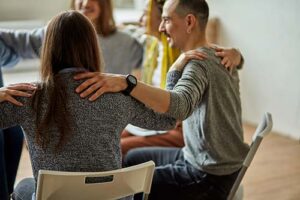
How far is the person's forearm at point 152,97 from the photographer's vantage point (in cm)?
125

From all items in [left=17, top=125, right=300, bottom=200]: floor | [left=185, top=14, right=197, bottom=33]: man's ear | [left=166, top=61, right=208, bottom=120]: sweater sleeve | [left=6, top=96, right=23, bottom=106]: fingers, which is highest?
[left=185, top=14, right=197, bottom=33]: man's ear

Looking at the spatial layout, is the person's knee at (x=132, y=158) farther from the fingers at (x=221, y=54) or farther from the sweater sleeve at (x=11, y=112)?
the sweater sleeve at (x=11, y=112)

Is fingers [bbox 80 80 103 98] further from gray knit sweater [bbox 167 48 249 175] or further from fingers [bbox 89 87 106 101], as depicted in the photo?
gray knit sweater [bbox 167 48 249 175]

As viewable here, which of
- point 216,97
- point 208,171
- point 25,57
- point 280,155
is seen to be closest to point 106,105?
point 216,97

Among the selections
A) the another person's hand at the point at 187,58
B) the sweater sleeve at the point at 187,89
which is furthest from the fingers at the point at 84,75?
the another person's hand at the point at 187,58

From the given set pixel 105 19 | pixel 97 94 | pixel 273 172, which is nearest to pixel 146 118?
pixel 97 94

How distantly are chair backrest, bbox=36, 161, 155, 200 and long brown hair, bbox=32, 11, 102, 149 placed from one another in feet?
0.36

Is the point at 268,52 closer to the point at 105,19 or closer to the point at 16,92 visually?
the point at 105,19

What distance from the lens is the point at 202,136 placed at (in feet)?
5.08

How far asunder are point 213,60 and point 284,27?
210 cm

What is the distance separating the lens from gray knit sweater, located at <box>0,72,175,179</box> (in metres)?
1.17

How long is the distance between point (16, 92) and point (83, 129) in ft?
0.70

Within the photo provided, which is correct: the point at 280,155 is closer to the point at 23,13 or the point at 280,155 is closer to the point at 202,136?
the point at 202,136

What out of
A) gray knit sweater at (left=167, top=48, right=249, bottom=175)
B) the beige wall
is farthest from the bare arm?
the beige wall
